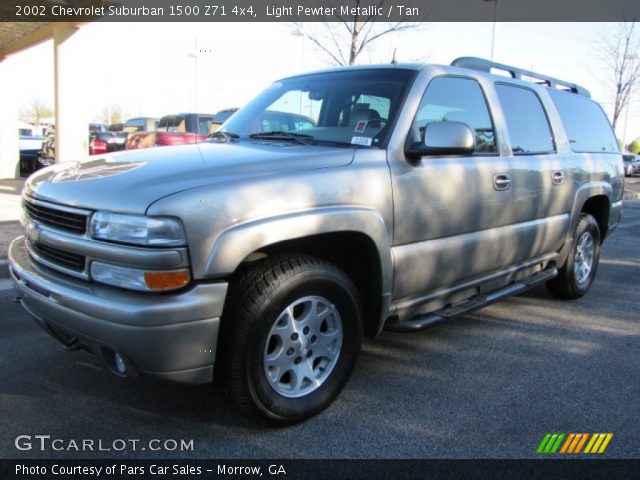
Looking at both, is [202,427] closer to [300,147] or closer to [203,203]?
[203,203]

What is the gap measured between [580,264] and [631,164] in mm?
31719

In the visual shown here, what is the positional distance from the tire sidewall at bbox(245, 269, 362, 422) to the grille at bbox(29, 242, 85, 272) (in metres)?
0.86

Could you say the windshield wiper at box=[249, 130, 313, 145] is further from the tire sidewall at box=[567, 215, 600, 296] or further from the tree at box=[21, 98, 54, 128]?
the tree at box=[21, 98, 54, 128]

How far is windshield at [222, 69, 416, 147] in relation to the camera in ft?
10.7

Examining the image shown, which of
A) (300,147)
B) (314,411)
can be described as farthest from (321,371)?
(300,147)

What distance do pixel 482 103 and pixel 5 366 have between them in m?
3.68

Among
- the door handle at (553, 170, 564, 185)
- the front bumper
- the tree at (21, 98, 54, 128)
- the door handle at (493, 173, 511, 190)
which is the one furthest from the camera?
the tree at (21, 98, 54, 128)

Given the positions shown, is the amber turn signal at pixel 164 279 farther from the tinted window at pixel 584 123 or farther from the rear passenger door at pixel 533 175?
the tinted window at pixel 584 123

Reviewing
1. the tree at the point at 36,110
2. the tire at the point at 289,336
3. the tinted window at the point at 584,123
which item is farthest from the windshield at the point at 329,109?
the tree at the point at 36,110

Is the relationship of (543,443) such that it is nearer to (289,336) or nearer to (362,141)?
(289,336)

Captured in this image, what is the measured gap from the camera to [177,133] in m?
12.8

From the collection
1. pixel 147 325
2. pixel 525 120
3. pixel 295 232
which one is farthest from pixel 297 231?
pixel 525 120
